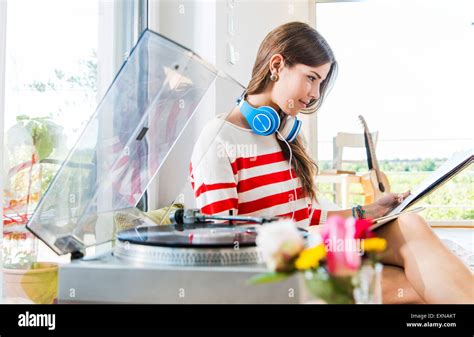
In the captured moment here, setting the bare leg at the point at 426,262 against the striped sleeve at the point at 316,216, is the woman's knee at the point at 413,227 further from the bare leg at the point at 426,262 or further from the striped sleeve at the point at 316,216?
the striped sleeve at the point at 316,216

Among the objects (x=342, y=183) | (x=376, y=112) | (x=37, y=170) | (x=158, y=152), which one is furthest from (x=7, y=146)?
(x=376, y=112)

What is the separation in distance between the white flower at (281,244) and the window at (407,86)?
4.18 ft

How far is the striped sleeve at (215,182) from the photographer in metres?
0.83

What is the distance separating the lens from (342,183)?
1926 mm

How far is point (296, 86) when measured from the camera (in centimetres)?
89

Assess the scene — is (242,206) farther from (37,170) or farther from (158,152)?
(37,170)

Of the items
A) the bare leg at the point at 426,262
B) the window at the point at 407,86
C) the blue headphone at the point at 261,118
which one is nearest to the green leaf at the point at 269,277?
the bare leg at the point at 426,262

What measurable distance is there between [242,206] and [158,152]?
0.67 feet

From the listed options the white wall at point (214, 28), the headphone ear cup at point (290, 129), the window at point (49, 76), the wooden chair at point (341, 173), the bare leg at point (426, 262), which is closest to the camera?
the bare leg at point (426, 262)

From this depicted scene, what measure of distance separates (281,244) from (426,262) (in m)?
0.30

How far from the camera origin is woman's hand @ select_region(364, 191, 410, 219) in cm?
95

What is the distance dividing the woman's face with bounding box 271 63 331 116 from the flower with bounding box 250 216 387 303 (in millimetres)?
433

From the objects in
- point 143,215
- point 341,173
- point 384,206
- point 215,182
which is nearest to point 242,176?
point 215,182

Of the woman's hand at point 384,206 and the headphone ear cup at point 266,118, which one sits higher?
the headphone ear cup at point 266,118
